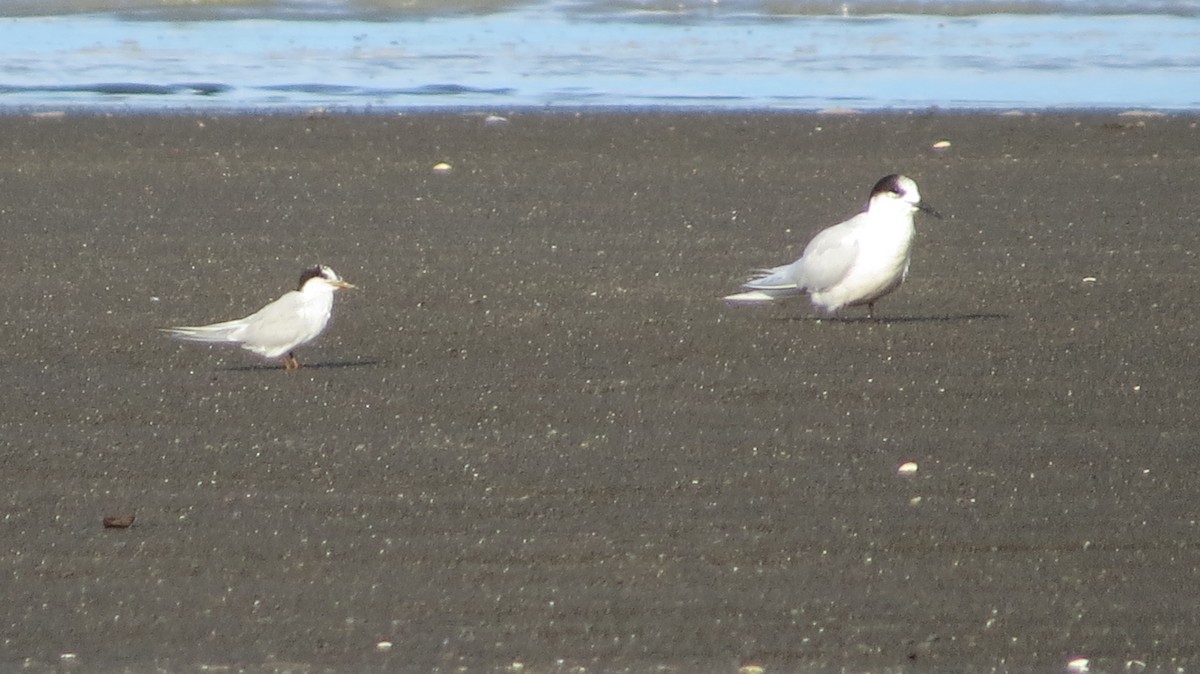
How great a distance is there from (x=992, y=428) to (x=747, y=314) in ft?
7.00

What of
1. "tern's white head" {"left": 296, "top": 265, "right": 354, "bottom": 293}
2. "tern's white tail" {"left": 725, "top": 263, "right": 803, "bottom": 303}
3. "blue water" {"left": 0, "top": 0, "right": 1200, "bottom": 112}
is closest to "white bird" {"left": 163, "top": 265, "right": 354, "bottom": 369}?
"tern's white head" {"left": 296, "top": 265, "right": 354, "bottom": 293}

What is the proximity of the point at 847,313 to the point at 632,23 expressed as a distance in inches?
442

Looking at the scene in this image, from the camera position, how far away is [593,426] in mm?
6160

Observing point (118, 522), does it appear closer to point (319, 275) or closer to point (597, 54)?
point (319, 275)

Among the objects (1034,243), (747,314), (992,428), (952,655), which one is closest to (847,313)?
(747,314)

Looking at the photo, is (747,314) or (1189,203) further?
(1189,203)

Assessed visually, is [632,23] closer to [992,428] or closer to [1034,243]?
[1034,243]

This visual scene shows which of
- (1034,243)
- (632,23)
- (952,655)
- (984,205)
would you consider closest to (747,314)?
(1034,243)

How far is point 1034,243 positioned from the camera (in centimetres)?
955

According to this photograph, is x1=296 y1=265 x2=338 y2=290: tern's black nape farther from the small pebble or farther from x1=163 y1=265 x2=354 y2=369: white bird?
the small pebble

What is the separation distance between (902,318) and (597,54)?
9286mm

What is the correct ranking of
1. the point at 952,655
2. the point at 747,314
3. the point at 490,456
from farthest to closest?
the point at 747,314, the point at 490,456, the point at 952,655

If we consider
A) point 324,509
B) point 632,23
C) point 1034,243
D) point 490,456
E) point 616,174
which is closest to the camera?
point 324,509

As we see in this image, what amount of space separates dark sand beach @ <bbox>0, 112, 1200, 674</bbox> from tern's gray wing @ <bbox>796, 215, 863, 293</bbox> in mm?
178
